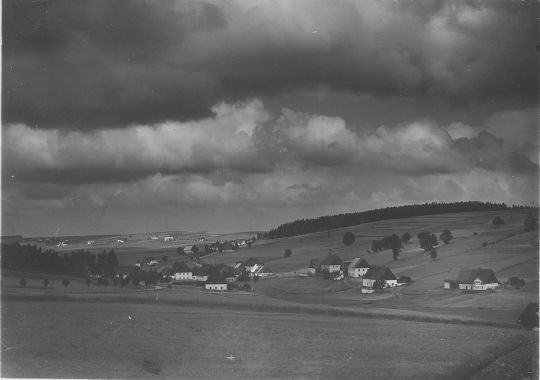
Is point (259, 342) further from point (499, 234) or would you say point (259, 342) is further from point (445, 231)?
point (499, 234)

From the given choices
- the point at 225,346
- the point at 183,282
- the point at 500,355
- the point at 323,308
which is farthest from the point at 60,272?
the point at 500,355

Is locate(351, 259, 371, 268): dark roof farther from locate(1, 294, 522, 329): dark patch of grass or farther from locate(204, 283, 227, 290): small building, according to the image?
locate(204, 283, 227, 290): small building

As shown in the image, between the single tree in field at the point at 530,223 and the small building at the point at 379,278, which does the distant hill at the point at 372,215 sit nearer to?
the single tree in field at the point at 530,223

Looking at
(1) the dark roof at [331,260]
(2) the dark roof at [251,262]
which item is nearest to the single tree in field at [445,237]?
(1) the dark roof at [331,260]

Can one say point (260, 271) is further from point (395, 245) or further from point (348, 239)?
point (395, 245)

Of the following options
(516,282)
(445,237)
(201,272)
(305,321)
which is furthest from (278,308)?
(516,282)

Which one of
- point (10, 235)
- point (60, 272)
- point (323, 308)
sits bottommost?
point (323, 308)
